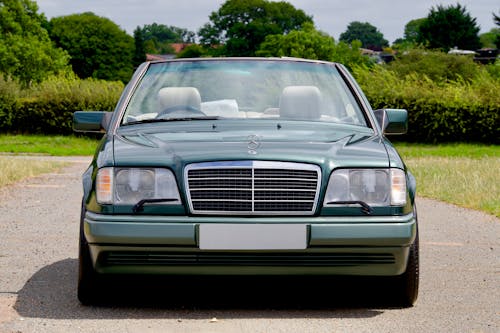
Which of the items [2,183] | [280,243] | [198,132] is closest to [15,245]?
[198,132]

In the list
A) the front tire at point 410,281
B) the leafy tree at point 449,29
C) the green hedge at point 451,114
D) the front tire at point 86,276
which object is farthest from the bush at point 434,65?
the front tire at point 86,276

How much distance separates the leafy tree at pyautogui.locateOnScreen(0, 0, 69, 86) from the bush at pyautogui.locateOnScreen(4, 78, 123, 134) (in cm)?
3162

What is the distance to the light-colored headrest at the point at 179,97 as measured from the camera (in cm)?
680

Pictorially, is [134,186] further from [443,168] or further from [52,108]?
[52,108]

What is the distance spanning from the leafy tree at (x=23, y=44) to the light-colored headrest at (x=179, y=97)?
63436mm

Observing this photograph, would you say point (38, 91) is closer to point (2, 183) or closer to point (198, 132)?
point (2, 183)

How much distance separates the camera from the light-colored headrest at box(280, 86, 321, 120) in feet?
22.0

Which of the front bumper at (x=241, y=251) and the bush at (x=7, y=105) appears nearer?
the front bumper at (x=241, y=251)

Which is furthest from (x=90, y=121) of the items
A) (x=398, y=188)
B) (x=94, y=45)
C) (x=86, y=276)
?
(x=94, y=45)

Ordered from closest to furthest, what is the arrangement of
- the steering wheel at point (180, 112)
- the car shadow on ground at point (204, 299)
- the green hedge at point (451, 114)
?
the car shadow on ground at point (204, 299) → the steering wheel at point (180, 112) → the green hedge at point (451, 114)

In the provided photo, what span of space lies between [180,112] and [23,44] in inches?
2614

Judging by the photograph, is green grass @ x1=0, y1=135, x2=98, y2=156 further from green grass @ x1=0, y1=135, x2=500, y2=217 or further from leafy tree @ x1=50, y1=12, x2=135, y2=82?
leafy tree @ x1=50, y1=12, x2=135, y2=82

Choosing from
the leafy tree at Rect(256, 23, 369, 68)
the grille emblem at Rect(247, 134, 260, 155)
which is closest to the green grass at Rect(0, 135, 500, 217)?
the grille emblem at Rect(247, 134, 260, 155)

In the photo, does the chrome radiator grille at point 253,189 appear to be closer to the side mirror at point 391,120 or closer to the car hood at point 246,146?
the car hood at point 246,146
